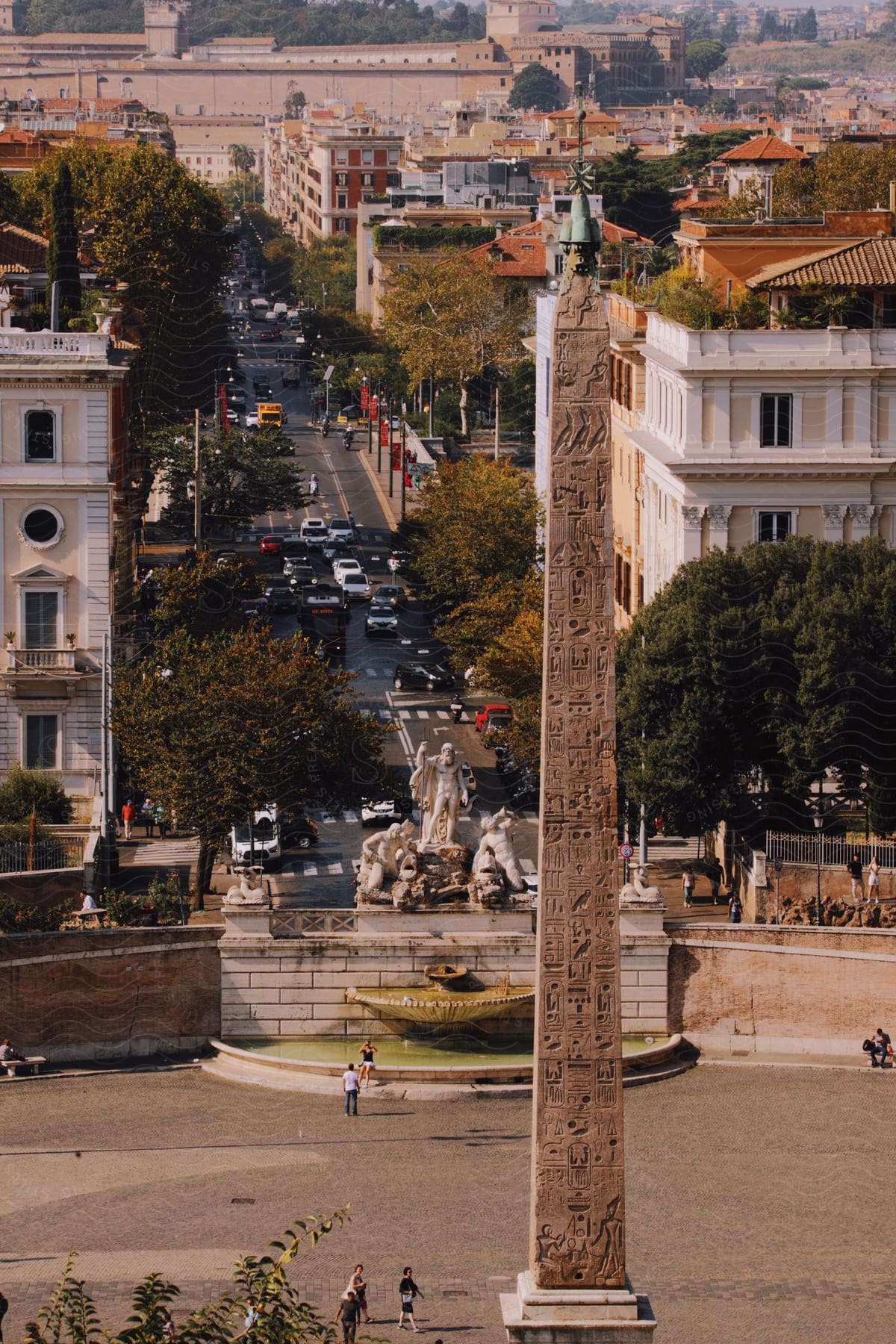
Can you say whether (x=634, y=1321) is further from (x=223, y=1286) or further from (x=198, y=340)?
(x=198, y=340)

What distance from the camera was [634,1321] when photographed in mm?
25641

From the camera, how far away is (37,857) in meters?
49.6

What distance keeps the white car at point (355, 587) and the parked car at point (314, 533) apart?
675 centimetres

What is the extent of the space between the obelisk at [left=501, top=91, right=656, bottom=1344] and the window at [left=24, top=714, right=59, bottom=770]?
104 ft

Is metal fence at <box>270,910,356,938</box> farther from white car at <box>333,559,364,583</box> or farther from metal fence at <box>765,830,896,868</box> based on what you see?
white car at <box>333,559,364,583</box>

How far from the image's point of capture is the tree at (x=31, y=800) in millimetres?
52531

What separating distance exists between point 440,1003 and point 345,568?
4073cm

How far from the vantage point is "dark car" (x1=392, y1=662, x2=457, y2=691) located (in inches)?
2702

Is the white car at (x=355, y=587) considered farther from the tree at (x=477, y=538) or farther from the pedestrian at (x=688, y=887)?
the pedestrian at (x=688, y=887)

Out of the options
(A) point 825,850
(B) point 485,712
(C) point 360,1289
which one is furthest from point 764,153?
(C) point 360,1289

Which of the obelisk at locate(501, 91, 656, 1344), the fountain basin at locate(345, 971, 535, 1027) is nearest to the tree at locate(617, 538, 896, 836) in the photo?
the fountain basin at locate(345, 971, 535, 1027)

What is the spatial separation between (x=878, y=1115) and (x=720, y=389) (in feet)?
69.3

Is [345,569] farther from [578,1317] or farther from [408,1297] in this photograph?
[578,1317]

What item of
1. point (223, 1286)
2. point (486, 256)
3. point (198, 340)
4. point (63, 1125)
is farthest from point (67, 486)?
point (486, 256)
